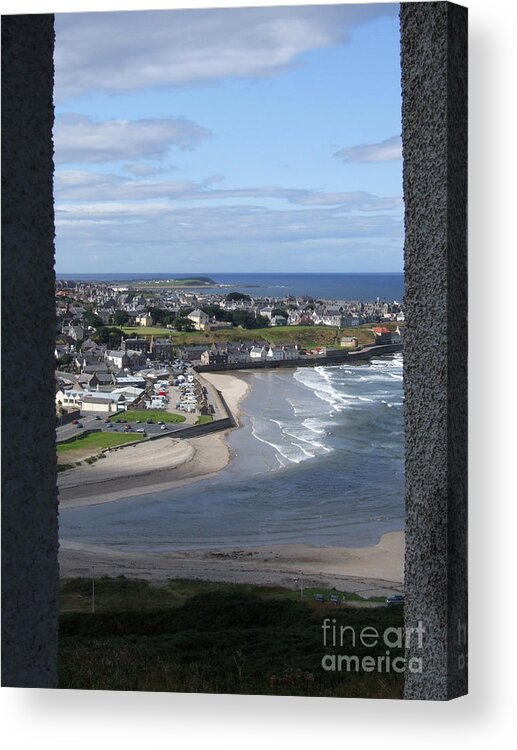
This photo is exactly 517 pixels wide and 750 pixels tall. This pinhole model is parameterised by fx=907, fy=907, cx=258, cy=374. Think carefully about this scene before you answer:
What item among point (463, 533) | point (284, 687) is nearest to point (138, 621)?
point (284, 687)

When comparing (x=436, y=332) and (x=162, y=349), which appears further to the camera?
(x=162, y=349)

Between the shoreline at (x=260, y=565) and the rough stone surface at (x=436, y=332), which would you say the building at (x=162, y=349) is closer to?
the shoreline at (x=260, y=565)

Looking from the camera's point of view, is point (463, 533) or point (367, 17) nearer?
point (463, 533)

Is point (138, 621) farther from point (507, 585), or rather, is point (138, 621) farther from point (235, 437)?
point (507, 585)

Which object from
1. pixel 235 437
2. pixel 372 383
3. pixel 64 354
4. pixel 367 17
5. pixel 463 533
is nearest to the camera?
pixel 463 533

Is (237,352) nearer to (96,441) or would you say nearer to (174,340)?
(174,340)

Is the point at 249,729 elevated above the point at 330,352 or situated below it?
below

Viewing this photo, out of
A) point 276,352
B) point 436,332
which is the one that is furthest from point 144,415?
point 436,332
